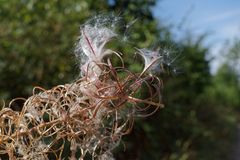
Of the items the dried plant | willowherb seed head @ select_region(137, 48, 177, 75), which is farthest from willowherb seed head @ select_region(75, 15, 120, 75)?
willowherb seed head @ select_region(137, 48, 177, 75)

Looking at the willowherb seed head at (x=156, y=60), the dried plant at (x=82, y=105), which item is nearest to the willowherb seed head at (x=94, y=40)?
the dried plant at (x=82, y=105)

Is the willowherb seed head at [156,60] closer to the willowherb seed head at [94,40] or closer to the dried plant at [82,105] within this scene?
the dried plant at [82,105]

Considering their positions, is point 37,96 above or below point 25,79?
below

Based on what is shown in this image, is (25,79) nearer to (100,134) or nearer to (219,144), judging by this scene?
(100,134)

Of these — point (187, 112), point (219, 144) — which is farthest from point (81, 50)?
point (219, 144)

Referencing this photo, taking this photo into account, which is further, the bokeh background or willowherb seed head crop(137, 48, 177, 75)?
the bokeh background

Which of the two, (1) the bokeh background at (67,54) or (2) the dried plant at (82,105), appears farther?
(1) the bokeh background at (67,54)

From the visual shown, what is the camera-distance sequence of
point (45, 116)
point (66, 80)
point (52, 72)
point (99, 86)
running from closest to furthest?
1. point (99, 86)
2. point (45, 116)
3. point (66, 80)
4. point (52, 72)

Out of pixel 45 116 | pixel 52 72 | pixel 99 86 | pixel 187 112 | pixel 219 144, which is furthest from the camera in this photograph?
pixel 219 144

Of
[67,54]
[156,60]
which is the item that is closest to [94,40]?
[156,60]

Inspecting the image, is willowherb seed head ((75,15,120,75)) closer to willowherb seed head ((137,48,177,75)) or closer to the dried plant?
the dried plant

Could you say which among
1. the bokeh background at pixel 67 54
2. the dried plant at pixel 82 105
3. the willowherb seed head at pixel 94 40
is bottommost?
the dried plant at pixel 82 105
